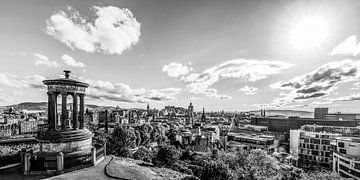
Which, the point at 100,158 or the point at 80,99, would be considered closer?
the point at 100,158

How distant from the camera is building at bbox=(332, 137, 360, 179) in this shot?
33.7m

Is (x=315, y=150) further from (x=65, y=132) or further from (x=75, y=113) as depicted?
(x=65, y=132)

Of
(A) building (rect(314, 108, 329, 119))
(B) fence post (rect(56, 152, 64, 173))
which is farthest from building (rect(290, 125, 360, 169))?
(A) building (rect(314, 108, 329, 119))

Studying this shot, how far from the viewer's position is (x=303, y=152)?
5506 cm

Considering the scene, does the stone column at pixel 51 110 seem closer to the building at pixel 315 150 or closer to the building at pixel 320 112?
the building at pixel 315 150

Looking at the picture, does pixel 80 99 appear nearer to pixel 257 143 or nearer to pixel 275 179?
pixel 275 179

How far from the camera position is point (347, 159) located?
3591 centimetres

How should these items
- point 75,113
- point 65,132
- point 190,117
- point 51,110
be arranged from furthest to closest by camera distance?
1. point 190,117
2. point 75,113
3. point 51,110
4. point 65,132

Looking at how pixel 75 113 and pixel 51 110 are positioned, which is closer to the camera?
pixel 51 110

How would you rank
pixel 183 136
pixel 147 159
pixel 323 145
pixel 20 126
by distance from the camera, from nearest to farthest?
pixel 147 159, pixel 323 145, pixel 183 136, pixel 20 126

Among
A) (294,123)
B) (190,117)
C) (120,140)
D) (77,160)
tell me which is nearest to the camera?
(77,160)

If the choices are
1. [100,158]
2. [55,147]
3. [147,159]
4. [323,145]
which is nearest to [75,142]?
[55,147]

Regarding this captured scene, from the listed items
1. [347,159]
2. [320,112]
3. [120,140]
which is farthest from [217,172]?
[320,112]

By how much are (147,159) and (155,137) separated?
101 feet
